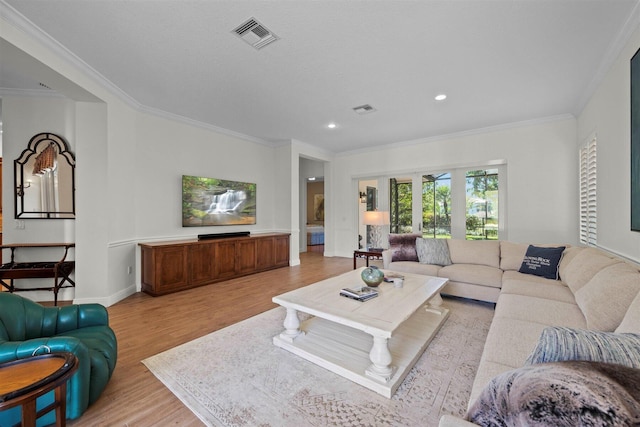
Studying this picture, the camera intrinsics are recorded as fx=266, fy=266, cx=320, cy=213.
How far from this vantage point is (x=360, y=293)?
247 centimetres

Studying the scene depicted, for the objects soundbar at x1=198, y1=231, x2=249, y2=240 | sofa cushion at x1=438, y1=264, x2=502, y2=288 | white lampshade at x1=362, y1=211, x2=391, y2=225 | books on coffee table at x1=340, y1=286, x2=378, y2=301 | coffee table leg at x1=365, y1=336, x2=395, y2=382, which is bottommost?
coffee table leg at x1=365, y1=336, x2=395, y2=382

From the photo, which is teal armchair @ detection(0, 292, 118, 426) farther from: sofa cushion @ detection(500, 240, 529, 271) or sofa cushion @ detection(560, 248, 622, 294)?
sofa cushion @ detection(500, 240, 529, 271)

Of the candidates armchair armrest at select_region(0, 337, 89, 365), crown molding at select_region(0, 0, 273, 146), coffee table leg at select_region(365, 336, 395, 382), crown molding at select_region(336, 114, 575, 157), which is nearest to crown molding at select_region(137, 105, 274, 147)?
crown molding at select_region(0, 0, 273, 146)

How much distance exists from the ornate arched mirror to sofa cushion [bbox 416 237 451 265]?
Result: 17.1 ft

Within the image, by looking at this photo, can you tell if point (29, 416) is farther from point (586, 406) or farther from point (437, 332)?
point (437, 332)

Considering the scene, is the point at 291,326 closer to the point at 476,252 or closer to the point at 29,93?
the point at 476,252

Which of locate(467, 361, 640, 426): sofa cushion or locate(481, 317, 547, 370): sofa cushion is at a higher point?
locate(467, 361, 640, 426): sofa cushion

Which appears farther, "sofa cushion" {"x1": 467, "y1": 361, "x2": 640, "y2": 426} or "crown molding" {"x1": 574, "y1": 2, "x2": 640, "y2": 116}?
"crown molding" {"x1": 574, "y1": 2, "x2": 640, "y2": 116}

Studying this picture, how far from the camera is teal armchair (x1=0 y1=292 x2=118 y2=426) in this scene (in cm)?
141

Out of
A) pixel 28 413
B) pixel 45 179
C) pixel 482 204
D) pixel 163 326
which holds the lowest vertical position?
pixel 163 326

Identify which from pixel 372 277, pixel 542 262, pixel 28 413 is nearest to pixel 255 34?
pixel 372 277

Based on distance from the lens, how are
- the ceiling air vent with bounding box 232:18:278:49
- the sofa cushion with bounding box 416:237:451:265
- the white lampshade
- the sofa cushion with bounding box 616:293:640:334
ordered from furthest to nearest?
the white lampshade, the sofa cushion with bounding box 416:237:451:265, the ceiling air vent with bounding box 232:18:278:49, the sofa cushion with bounding box 616:293:640:334

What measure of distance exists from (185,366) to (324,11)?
10.0 ft

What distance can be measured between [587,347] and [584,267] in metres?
2.19
